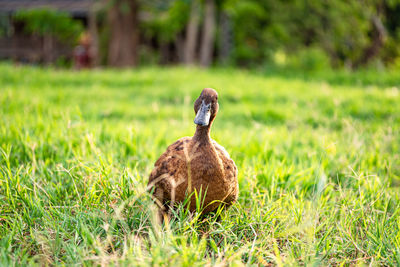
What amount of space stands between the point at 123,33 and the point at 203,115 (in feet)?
34.5

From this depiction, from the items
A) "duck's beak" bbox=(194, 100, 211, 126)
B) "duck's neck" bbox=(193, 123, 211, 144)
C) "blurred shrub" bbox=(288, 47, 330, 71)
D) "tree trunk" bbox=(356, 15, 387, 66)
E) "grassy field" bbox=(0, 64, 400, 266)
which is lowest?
"grassy field" bbox=(0, 64, 400, 266)

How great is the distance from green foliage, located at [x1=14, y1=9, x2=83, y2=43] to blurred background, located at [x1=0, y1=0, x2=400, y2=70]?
46mm

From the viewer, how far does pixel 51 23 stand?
17656mm

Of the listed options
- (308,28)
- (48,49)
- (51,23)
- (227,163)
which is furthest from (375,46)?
(48,49)

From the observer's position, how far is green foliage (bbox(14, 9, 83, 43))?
56.5 ft

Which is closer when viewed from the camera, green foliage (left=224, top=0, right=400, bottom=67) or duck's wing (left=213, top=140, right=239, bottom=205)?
duck's wing (left=213, top=140, right=239, bottom=205)

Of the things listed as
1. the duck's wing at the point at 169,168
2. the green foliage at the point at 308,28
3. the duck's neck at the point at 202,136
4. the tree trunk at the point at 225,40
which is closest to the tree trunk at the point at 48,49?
the tree trunk at the point at 225,40

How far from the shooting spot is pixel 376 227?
188 centimetres

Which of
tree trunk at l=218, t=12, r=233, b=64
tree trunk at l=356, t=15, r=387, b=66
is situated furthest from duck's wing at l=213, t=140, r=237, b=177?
tree trunk at l=218, t=12, r=233, b=64

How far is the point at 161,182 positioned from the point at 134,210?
9.8 inches

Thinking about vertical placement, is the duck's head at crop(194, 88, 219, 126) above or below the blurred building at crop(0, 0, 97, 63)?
below

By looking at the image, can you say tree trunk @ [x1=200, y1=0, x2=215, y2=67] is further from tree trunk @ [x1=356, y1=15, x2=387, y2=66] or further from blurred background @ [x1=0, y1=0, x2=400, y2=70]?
tree trunk @ [x1=356, y1=15, x2=387, y2=66]

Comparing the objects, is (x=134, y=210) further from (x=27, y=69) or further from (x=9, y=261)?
(x=27, y=69)

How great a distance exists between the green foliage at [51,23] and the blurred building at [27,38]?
473 millimetres
